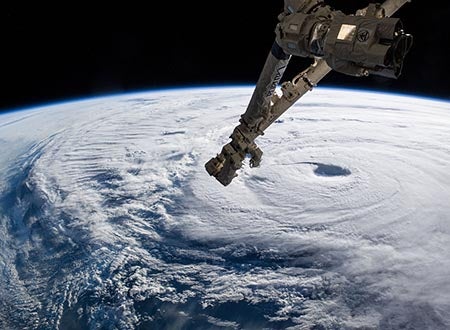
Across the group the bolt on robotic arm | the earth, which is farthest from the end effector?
the earth

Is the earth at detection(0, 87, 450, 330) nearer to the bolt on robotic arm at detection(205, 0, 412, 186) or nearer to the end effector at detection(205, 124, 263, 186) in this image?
the end effector at detection(205, 124, 263, 186)

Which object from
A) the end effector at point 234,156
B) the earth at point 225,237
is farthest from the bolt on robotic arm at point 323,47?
the earth at point 225,237

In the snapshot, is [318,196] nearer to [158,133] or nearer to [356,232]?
[356,232]

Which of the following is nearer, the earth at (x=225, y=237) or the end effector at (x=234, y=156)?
the end effector at (x=234, y=156)

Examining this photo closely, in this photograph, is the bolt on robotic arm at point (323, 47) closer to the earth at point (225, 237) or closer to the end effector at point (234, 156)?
the end effector at point (234, 156)

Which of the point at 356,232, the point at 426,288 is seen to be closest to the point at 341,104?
the point at 356,232

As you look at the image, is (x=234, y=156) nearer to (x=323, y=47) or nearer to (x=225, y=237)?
(x=323, y=47)

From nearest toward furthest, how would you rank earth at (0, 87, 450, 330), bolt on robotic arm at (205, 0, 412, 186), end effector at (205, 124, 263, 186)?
bolt on robotic arm at (205, 0, 412, 186), end effector at (205, 124, 263, 186), earth at (0, 87, 450, 330)
